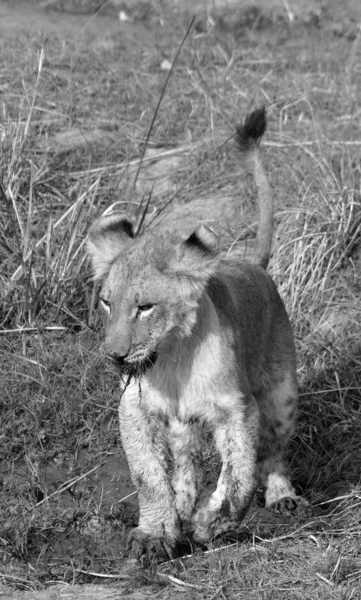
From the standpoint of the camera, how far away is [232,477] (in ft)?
16.2

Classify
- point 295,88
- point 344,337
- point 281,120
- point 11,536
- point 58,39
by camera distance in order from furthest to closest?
point 58,39
point 295,88
point 281,120
point 344,337
point 11,536

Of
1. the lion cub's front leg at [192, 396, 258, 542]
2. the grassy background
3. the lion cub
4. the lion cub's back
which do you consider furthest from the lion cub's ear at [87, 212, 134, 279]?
the grassy background

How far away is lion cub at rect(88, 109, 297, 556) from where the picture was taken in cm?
470

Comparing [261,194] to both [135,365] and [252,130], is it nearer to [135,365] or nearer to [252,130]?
[252,130]

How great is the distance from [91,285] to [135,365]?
2.54 meters

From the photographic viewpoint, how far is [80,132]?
8477mm

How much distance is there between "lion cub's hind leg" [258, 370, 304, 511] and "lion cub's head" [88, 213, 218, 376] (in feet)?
3.73

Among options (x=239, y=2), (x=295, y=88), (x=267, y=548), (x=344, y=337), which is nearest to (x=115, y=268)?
(x=267, y=548)

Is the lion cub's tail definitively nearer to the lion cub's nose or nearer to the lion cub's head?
the lion cub's head

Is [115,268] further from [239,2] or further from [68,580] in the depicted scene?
[239,2]

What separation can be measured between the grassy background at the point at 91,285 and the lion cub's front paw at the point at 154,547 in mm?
127

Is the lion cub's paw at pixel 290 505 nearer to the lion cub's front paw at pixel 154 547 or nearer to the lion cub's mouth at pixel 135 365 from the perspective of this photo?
the lion cub's front paw at pixel 154 547

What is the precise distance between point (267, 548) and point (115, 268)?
4.66 ft

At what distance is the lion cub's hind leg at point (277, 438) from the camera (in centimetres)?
586
